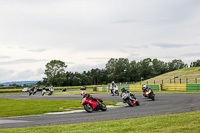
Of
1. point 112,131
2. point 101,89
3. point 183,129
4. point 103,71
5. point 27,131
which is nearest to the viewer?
point 183,129

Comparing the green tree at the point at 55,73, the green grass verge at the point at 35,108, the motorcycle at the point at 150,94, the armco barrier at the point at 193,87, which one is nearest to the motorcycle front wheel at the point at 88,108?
the green grass verge at the point at 35,108

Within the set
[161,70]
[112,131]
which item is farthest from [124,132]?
[161,70]

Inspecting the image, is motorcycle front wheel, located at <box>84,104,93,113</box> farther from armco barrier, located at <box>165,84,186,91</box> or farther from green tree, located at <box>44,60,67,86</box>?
green tree, located at <box>44,60,67,86</box>

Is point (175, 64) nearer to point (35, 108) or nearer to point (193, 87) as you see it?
point (193, 87)

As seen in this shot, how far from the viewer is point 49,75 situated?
405 feet

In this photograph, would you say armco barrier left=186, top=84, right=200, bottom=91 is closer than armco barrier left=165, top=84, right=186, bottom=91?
Yes

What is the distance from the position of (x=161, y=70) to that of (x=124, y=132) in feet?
463

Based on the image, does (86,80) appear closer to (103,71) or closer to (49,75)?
(103,71)

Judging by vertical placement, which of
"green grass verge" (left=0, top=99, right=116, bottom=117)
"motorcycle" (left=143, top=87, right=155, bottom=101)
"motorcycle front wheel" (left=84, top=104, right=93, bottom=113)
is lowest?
"green grass verge" (left=0, top=99, right=116, bottom=117)

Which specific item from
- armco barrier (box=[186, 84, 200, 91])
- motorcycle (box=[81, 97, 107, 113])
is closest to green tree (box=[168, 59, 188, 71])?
armco barrier (box=[186, 84, 200, 91])

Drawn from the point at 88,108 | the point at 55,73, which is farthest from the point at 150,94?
the point at 55,73

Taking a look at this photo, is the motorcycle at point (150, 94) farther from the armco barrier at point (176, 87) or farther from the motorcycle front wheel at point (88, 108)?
the armco barrier at point (176, 87)

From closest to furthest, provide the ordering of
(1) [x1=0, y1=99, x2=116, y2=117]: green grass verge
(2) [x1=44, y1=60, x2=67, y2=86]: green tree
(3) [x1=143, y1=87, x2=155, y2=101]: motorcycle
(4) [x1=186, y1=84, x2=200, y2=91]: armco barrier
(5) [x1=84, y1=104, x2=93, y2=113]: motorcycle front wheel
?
(5) [x1=84, y1=104, x2=93, y2=113]: motorcycle front wheel, (1) [x1=0, y1=99, x2=116, y2=117]: green grass verge, (3) [x1=143, y1=87, x2=155, y2=101]: motorcycle, (4) [x1=186, y1=84, x2=200, y2=91]: armco barrier, (2) [x1=44, y1=60, x2=67, y2=86]: green tree

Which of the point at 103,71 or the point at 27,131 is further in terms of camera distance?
the point at 103,71
